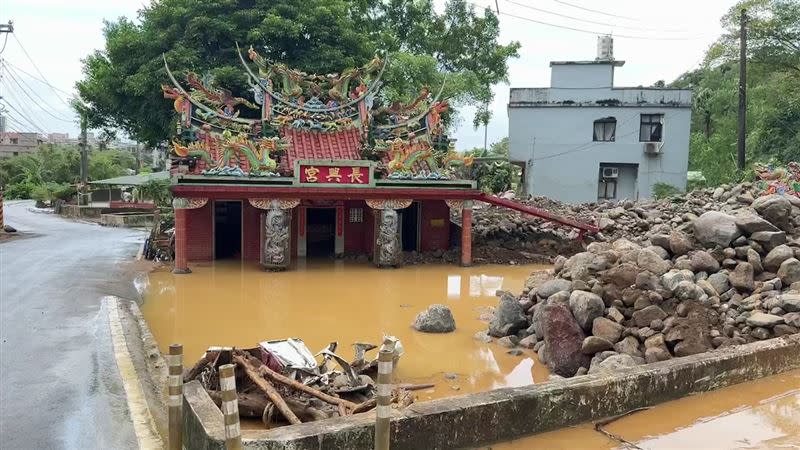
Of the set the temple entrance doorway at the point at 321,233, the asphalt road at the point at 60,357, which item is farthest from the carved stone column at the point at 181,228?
the temple entrance doorway at the point at 321,233

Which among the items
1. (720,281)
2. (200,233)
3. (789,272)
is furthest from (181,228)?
(789,272)

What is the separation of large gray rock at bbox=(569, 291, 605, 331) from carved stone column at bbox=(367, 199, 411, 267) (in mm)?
8406

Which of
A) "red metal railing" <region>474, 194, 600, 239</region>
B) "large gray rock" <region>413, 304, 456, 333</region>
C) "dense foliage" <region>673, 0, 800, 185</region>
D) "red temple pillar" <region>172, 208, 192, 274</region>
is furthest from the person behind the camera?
"dense foliage" <region>673, 0, 800, 185</region>

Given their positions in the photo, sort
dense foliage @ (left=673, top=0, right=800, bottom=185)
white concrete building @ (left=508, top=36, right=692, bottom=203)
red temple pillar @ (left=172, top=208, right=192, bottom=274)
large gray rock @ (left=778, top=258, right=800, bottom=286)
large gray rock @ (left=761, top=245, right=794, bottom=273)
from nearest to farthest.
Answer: large gray rock @ (left=778, top=258, right=800, bottom=286) < large gray rock @ (left=761, top=245, right=794, bottom=273) < red temple pillar @ (left=172, top=208, right=192, bottom=274) < dense foliage @ (left=673, top=0, right=800, bottom=185) < white concrete building @ (left=508, top=36, right=692, bottom=203)

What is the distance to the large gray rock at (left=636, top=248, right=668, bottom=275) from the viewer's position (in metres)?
8.31

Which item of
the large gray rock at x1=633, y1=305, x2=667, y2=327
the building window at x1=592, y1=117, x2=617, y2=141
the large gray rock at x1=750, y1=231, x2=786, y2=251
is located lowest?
the large gray rock at x1=633, y1=305, x2=667, y2=327

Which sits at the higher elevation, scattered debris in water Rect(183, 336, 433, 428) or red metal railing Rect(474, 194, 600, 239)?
red metal railing Rect(474, 194, 600, 239)

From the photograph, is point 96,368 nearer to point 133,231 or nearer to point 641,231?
point 641,231

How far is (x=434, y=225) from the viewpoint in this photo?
18.2m

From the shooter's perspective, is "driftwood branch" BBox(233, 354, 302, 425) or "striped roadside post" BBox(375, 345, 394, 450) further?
"driftwood branch" BBox(233, 354, 302, 425)

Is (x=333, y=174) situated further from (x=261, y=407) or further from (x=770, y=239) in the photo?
(x=261, y=407)

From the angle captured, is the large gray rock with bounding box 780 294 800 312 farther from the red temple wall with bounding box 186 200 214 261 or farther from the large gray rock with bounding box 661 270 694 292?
the red temple wall with bounding box 186 200 214 261

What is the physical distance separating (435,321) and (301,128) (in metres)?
9.15

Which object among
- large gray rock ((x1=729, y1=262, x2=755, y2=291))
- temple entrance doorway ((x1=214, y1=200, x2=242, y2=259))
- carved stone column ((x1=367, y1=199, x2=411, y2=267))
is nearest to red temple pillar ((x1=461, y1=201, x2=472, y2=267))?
carved stone column ((x1=367, y1=199, x2=411, y2=267))
